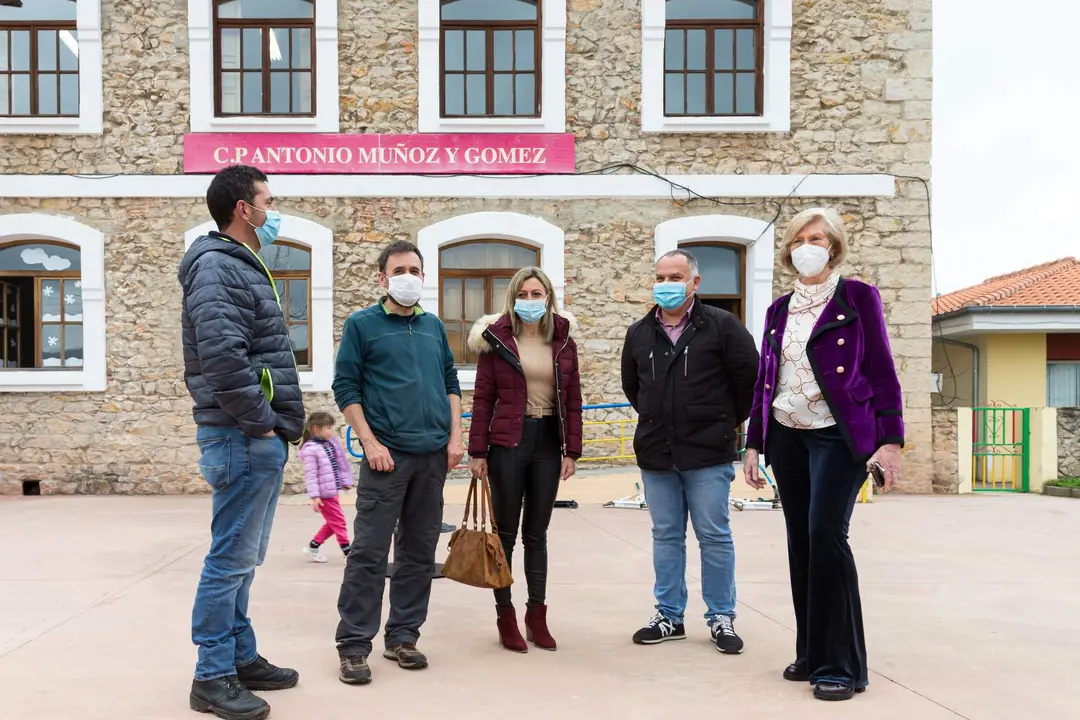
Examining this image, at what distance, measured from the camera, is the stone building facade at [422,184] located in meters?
10.8

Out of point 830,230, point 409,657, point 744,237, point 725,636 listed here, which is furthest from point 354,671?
point 744,237

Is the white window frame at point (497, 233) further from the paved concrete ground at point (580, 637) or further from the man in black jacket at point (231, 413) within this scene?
the man in black jacket at point (231, 413)

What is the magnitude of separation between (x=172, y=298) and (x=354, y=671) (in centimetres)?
821

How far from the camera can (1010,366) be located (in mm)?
14609

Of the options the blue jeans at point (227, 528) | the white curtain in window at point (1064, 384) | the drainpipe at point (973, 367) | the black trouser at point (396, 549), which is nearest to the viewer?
the blue jeans at point (227, 528)

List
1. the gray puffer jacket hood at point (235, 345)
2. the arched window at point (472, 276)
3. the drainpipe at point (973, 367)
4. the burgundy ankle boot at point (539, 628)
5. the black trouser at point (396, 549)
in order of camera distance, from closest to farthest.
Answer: the gray puffer jacket hood at point (235, 345)
the black trouser at point (396, 549)
the burgundy ankle boot at point (539, 628)
the arched window at point (472, 276)
the drainpipe at point (973, 367)

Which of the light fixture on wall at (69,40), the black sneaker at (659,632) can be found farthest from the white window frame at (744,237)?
the light fixture on wall at (69,40)

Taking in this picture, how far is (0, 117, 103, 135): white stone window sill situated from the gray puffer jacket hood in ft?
27.9

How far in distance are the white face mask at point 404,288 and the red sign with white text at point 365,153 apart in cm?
701

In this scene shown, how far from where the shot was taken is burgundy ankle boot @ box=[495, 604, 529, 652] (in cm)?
431

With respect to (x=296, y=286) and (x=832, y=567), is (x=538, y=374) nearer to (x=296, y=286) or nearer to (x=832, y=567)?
(x=832, y=567)

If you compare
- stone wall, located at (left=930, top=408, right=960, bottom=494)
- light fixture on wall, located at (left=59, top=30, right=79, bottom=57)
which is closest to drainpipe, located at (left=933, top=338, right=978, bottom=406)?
stone wall, located at (left=930, top=408, right=960, bottom=494)

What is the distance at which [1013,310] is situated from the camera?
45.1ft

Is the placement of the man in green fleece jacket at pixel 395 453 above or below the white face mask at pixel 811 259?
below
